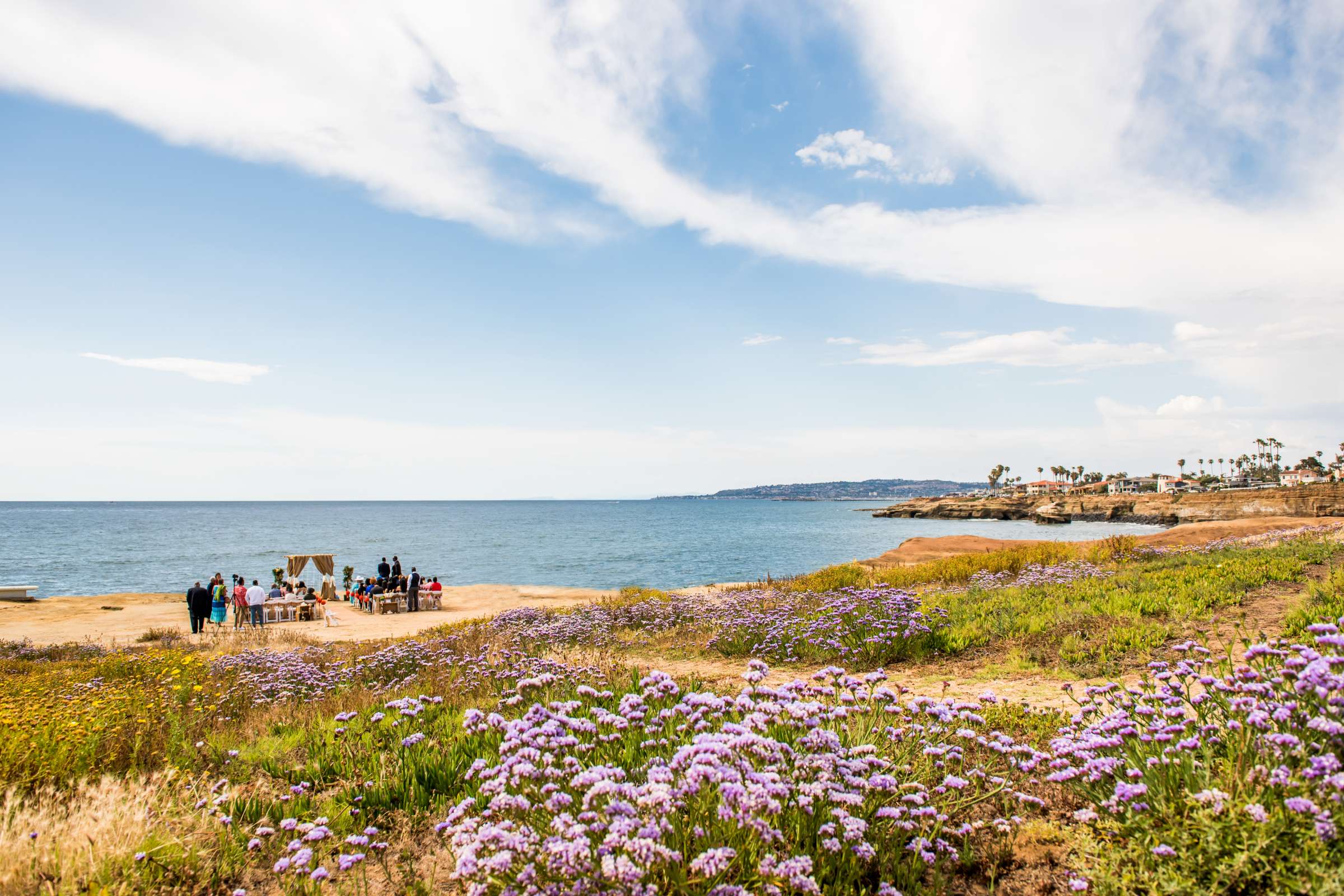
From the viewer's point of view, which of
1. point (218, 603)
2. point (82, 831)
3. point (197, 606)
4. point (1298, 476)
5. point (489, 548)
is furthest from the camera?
point (1298, 476)

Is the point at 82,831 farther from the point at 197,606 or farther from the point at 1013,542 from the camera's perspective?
the point at 1013,542

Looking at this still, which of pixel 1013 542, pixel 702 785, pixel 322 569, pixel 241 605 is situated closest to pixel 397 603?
pixel 241 605

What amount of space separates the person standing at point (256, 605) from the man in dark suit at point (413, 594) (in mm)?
4632

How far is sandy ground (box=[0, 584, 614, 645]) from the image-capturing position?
19.8m

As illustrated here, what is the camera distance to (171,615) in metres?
24.8

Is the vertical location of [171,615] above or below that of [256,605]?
below

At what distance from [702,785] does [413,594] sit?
24324 millimetres

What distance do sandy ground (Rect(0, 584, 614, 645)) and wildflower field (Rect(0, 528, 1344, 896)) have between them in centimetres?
1225

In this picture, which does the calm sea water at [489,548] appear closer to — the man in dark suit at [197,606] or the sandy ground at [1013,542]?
the sandy ground at [1013,542]

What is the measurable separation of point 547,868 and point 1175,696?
4.35 m

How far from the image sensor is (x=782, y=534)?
86.0 m

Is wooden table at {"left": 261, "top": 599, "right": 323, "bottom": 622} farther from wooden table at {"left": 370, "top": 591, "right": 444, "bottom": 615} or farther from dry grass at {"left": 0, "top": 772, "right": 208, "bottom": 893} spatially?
dry grass at {"left": 0, "top": 772, "right": 208, "bottom": 893}

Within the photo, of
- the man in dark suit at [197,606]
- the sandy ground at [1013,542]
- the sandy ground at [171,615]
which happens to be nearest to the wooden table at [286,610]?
the sandy ground at [171,615]

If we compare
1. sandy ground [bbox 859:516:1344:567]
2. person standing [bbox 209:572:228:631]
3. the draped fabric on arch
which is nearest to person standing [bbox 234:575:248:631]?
person standing [bbox 209:572:228:631]
